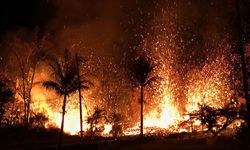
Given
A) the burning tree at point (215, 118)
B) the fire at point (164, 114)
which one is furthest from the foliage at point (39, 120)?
the burning tree at point (215, 118)

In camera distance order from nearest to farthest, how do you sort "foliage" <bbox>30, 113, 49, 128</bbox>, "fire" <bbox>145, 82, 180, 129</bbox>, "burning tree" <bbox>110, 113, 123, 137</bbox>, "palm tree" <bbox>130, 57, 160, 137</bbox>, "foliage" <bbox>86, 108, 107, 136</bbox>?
"palm tree" <bbox>130, 57, 160, 137</bbox>
"foliage" <bbox>86, 108, 107, 136</bbox>
"burning tree" <bbox>110, 113, 123, 137</bbox>
"foliage" <bbox>30, 113, 49, 128</bbox>
"fire" <bbox>145, 82, 180, 129</bbox>

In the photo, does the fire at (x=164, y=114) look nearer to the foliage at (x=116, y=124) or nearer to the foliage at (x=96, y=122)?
the foliage at (x=116, y=124)

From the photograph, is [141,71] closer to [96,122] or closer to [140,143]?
[140,143]

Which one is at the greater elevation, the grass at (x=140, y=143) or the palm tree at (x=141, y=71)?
the palm tree at (x=141, y=71)

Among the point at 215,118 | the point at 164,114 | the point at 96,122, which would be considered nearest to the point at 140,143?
the point at 215,118

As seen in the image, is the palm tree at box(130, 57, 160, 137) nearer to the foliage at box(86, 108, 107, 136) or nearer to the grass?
the grass

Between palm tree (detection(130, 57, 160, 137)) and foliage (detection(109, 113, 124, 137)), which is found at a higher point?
palm tree (detection(130, 57, 160, 137))

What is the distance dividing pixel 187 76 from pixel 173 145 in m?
21.5

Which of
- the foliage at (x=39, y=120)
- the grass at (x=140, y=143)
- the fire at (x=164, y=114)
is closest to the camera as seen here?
the grass at (x=140, y=143)

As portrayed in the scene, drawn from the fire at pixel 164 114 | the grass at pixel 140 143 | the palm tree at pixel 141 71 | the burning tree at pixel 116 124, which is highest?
the palm tree at pixel 141 71

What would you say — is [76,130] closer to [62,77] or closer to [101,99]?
[101,99]

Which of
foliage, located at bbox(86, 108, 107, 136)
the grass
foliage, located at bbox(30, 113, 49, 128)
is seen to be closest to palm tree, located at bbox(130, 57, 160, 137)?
the grass

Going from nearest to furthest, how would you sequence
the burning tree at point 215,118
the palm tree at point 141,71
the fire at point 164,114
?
the burning tree at point 215,118, the palm tree at point 141,71, the fire at point 164,114

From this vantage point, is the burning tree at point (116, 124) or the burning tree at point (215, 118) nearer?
the burning tree at point (215, 118)
